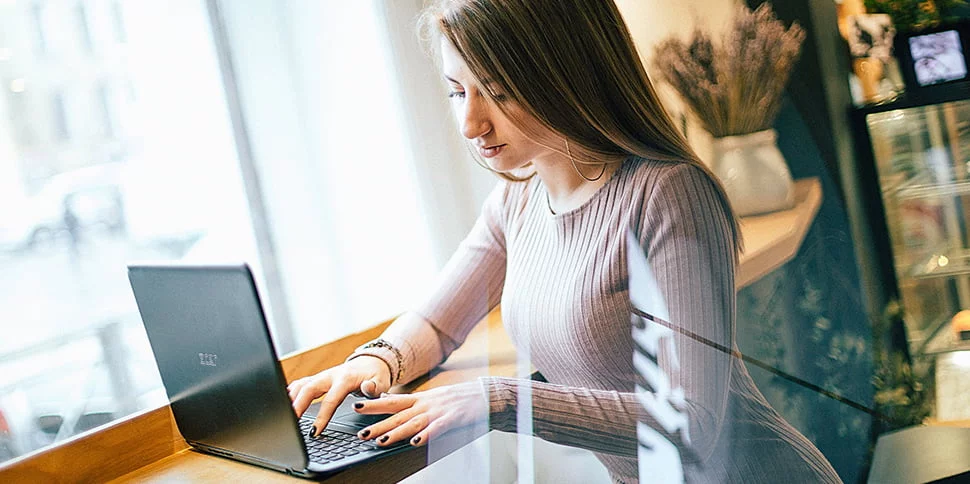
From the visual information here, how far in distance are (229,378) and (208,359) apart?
0.04 m

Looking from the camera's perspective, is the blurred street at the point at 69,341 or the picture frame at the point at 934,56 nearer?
the picture frame at the point at 934,56

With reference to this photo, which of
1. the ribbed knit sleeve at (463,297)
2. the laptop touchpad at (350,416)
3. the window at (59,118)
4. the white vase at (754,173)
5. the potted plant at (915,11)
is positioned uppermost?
the window at (59,118)

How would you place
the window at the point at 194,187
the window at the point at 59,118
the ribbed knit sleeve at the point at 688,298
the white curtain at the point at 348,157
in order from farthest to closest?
the window at the point at 59,118 → the window at the point at 194,187 → the white curtain at the point at 348,157 → the ribbed knit sleeve at the point at 688,298

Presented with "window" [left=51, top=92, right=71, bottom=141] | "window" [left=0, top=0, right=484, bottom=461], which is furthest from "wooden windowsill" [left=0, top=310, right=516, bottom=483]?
"window" [left=51, top=92, right=71, bottom=141]

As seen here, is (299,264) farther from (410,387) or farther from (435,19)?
(435,19)

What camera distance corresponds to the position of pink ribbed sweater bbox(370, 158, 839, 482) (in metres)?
0.58

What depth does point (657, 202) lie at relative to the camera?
63 cm

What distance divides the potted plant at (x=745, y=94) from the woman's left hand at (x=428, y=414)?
0.25 m

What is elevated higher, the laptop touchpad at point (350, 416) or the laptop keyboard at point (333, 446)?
the laptop touchpad at point (350, 416)

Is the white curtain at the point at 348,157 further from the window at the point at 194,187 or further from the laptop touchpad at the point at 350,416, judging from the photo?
the laptop touchpad at the point at 350,416

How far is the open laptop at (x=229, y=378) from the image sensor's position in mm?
687

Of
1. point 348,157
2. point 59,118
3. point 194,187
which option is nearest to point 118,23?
point 59,118

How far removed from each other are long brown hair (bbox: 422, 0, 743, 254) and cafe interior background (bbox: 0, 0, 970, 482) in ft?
0.07

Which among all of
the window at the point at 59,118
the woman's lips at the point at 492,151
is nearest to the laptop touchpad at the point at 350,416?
the woman's lips at the point at 492,151
